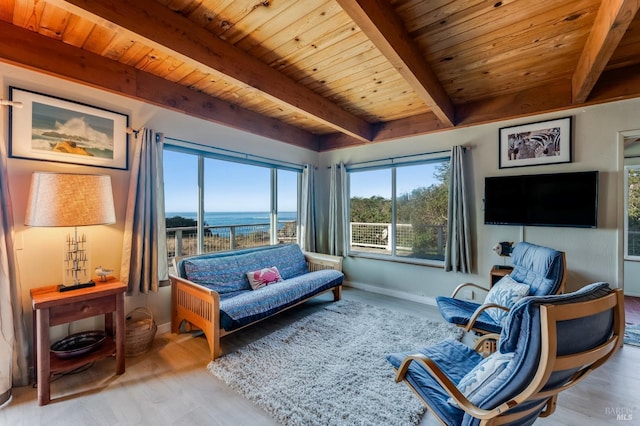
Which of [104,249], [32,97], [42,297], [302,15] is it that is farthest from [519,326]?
[32,97]

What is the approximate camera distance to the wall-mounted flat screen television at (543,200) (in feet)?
8.80

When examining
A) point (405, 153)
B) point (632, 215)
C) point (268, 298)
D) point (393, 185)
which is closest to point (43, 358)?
point (268, 298)

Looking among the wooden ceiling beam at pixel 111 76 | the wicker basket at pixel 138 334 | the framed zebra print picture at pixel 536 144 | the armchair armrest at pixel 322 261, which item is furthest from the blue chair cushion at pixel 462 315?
the wooden ceiling beam at pixel 111 76

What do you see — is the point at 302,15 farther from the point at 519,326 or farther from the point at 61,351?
the point at 61,351

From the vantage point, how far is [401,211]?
163 inches

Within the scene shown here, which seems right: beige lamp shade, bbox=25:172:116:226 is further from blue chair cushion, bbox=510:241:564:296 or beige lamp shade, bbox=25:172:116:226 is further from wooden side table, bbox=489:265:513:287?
wooden side table, bbox=489:265:513:287

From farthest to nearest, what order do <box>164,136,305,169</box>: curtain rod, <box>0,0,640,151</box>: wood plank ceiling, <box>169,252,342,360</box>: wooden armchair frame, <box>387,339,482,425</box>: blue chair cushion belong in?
<box>164,136,305,169</box>: curtain rod < <box>169,252,342,360</box>: wooden armchair frame < <box>0,0,640,151</box>: wood plank ceiling < <box>387,339,482,425</box>: blue chair cushion

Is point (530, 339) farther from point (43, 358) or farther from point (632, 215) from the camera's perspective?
point (632, 215)

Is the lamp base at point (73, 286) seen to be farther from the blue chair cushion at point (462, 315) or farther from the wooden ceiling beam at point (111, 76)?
the blue chair cushion at point (462, 315)

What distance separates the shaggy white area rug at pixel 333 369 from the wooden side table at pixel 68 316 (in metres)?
0.81

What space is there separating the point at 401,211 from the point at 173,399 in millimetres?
3474

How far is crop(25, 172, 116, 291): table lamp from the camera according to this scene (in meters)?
1.82

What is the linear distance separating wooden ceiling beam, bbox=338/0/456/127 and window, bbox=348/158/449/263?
4.42 ft

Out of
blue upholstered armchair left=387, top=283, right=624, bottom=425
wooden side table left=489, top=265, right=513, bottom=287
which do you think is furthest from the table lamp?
wooden side table left=489, top=265, right=513, bottom=287
